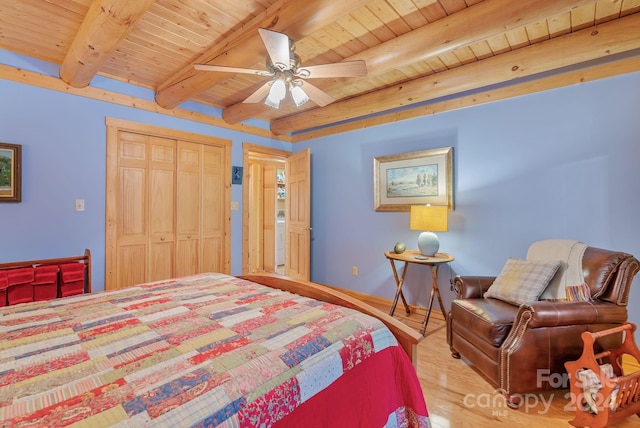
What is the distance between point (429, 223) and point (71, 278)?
317 cm

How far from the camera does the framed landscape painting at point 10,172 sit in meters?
2.40

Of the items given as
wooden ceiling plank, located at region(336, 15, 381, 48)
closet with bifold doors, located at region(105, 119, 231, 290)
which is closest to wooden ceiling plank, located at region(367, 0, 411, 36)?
wooden ceiling plank, located at region(336, 15, 381, 48)

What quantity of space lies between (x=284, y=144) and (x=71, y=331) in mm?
3724

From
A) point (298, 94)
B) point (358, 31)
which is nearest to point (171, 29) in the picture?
point (298, 94)

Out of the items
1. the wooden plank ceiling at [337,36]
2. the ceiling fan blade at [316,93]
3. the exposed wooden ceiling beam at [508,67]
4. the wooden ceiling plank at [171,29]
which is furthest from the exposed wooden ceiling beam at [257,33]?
the exposed wooden ceiling beam at [508,67]

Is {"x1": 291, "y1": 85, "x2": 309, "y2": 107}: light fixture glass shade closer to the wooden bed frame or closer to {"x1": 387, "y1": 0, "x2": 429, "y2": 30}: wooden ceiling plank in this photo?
{"x1": 387, "y1": 0, "x2": 429, "y2": 30}: wooden ceiling plank

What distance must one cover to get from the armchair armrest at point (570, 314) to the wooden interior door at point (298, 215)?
108 inches

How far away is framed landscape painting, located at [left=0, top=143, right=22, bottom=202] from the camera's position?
2.40 m

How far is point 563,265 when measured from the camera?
2.12 metres

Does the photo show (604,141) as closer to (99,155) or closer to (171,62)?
(171,62)

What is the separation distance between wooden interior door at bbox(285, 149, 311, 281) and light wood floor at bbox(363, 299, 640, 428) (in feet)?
7.19

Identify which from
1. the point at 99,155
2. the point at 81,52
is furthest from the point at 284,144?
the point at 81,52

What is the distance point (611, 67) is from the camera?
2.29m

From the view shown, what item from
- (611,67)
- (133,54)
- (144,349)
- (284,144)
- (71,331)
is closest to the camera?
(144,349)
